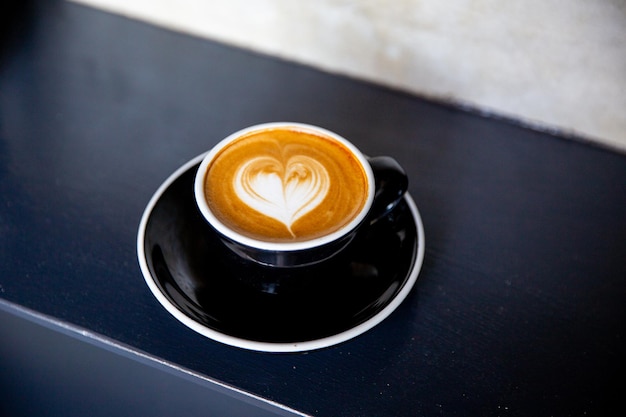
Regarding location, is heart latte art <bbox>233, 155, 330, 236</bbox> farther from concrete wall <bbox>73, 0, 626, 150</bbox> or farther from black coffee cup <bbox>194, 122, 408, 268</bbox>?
concrete wall <bbox>73, 0, 626, 150</bbox>

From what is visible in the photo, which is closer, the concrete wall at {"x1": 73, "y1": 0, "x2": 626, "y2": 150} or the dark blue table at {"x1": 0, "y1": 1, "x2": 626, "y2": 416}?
the dark blue table at {"x1": 0, "y1": 1, "x2": 626, "y2": 416}

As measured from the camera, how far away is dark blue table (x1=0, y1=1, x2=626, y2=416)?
509mm

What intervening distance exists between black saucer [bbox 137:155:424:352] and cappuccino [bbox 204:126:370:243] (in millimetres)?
27

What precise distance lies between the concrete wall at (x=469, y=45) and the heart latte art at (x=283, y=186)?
26 centimetres

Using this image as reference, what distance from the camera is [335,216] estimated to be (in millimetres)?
513

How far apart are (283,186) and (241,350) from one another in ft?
0.46

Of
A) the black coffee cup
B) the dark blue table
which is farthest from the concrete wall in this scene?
the black coffee cup

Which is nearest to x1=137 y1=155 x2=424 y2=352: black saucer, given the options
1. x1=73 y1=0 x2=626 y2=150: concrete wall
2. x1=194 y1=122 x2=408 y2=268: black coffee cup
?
x1=194 y1=122 x2=408 y2=268: black coffee cup

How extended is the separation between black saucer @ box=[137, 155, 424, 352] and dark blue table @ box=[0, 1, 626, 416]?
4cm

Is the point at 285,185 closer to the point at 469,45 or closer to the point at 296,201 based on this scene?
the point at 296,201

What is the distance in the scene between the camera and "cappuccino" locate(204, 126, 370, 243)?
504 millimetres

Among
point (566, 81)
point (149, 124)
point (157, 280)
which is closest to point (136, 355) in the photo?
point (157, 280)

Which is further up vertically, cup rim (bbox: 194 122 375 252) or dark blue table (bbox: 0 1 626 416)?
cup rim (bbox: 194 122 375 252)

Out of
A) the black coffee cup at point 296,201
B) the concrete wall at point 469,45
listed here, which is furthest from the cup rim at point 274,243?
the concrete wall at point 469,45
